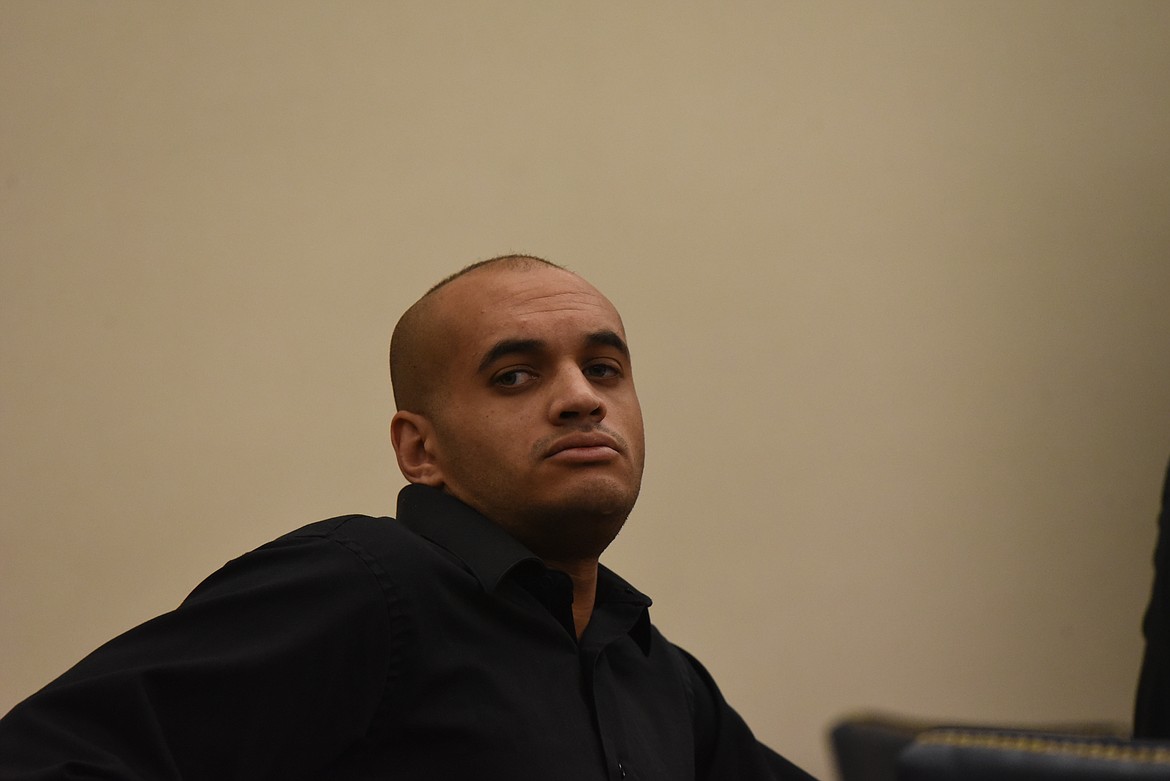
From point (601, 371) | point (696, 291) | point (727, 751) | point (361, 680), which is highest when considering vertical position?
point (696, 291)

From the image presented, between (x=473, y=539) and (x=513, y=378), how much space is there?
0.66 feet

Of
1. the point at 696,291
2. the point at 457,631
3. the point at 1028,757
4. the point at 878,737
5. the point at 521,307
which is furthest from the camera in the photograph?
the point at 696,291

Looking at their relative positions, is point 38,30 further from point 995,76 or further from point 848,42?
point 995,76

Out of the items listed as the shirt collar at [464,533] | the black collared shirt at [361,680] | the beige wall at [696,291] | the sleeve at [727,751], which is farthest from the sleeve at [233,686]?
the beige wall at [696,291]

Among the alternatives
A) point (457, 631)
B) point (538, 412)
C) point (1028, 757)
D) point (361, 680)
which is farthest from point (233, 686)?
point (1028, 757)

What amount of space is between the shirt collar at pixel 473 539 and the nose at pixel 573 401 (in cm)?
15

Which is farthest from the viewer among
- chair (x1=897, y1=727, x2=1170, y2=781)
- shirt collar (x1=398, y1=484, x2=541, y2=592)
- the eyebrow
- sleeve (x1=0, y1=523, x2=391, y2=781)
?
the eyebrow

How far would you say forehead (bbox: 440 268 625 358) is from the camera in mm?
1417

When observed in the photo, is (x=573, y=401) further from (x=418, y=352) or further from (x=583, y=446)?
(x=418, y=352)

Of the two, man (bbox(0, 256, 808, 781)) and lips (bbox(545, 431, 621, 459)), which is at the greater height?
lips (bbox(545, 431, 621, 459))

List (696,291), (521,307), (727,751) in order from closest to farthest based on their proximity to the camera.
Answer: (521,307)
(727,751)
(696,291)

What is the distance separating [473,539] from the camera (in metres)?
1.31

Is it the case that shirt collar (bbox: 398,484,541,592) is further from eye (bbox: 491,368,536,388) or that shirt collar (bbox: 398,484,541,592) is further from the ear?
eye (bbox: 491,368,536,388)

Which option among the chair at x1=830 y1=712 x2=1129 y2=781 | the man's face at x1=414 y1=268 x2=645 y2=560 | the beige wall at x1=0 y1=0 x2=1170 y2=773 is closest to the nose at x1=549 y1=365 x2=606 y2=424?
the man's face at x1=414 y1=268 x2=645 y2=560
